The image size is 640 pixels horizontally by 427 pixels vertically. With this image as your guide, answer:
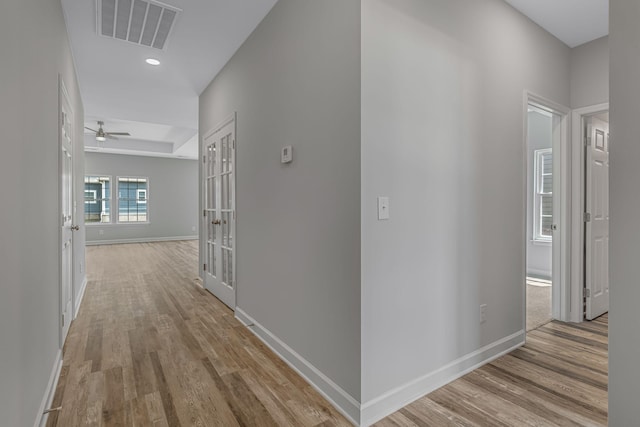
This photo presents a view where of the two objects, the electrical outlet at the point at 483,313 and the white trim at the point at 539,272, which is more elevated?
the electrical outlet at the point at 483,313

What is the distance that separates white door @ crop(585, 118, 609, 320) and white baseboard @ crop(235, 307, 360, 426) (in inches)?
116

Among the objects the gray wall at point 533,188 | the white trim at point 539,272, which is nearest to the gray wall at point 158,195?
the gray wall at point 533,188

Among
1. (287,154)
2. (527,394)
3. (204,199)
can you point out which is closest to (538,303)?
(527,394)

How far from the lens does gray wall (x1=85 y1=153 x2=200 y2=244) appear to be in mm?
9531

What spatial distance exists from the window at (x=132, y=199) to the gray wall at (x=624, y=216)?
1106 centimetres

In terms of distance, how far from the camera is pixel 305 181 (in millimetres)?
2219

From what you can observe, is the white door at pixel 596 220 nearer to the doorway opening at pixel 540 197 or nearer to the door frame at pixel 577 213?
the door frame at pixel 577 213

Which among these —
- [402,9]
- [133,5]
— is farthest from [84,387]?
[402,9]

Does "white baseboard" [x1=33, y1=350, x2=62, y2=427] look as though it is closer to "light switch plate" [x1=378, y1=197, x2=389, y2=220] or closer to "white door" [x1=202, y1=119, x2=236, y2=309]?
"white door" [x1=202, y1=119, x2=236, y2=309]

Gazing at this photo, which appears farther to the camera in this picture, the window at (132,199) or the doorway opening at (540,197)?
the window at (132,199)

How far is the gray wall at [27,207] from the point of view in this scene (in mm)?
1246

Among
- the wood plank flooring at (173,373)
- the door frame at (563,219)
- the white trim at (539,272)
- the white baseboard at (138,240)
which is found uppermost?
the door frame at (563,219)

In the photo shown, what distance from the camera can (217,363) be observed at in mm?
2426

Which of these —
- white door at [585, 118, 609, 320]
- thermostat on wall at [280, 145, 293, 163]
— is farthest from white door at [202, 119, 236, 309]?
white door at [585, 118, 609, 320]
